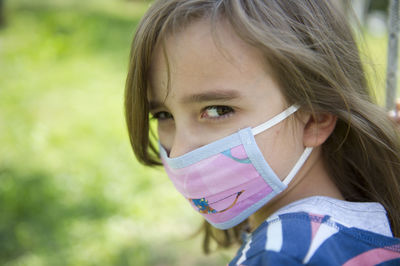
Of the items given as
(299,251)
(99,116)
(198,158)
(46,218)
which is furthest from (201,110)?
(99,116)

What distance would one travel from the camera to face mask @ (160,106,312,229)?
1.53 m

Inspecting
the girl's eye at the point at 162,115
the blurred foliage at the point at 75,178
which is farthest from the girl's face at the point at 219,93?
the blurred foliage at the point at 75,178

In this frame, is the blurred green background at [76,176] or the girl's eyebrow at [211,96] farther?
the blurred green background at [76,176]

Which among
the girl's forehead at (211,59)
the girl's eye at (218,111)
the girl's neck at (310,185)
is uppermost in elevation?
the girl's forehead at (211,59)

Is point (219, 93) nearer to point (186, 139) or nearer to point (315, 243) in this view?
point (186, 139)

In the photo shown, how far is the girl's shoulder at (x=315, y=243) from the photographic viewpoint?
4.02 feet

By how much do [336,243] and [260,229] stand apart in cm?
26

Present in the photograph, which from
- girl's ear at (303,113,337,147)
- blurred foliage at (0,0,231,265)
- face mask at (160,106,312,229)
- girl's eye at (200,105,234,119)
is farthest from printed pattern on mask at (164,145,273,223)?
blurred foliage at (0,0,231,265)

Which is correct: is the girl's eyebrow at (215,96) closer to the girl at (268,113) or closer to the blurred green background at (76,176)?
the girl at (268,113)

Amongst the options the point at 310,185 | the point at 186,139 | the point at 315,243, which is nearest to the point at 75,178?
the point at 186,139

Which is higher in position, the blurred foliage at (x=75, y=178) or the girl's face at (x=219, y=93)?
the girl's face at (x=219, y=93)

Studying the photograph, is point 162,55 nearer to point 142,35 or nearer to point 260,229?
point 142,35

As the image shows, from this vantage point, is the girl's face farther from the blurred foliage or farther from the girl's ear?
the blurred foliage

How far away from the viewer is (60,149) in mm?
4387
